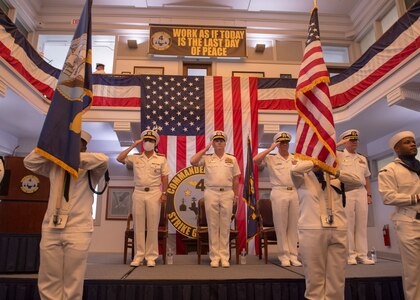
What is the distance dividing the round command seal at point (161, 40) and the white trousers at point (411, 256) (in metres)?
7.85

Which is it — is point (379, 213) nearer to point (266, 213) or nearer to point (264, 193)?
point (264, 193)

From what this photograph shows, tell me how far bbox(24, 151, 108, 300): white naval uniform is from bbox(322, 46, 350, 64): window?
Answer: 9.20 meters

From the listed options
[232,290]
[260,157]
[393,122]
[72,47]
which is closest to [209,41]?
[393,122]

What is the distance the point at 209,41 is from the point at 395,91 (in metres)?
5.30

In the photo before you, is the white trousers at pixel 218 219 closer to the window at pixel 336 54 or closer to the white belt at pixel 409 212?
the white belt at pixel 409 212

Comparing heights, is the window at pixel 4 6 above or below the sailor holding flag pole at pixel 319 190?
above

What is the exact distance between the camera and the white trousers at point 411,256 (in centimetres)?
257

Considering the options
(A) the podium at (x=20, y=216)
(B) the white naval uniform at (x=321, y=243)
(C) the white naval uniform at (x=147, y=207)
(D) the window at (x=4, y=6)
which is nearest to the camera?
(B) the white naval uniform at (x=321, y=243)

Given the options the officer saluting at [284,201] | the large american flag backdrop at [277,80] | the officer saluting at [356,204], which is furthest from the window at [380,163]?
the officer saluting at [284,201]

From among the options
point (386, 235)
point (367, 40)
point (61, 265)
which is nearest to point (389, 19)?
point (367, 40)

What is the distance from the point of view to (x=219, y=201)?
410cm

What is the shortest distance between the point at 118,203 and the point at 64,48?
489 cm

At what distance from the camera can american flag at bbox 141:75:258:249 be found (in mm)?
6656

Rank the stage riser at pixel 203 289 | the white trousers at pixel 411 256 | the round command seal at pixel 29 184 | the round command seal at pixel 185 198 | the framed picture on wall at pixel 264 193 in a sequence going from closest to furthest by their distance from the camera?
the white trousers at pixel 411 256
the stage riser at pixel 203 289
the round command seal at pixel 29 184
the round command seal at pixel 185 198
the framed picture on wall at pixel 264 193
